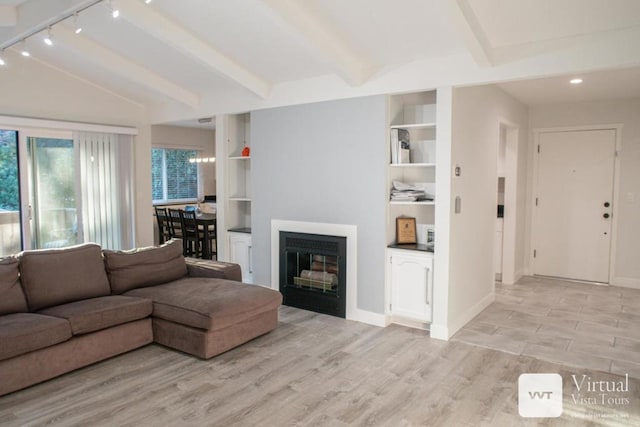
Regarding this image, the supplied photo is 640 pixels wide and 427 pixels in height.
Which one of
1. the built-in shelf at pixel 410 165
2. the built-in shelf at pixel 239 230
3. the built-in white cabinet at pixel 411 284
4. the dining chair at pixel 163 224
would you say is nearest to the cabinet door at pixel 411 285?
the built-in white cabinet at pixel 411 284

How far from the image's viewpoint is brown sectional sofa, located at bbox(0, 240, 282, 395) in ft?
10.0

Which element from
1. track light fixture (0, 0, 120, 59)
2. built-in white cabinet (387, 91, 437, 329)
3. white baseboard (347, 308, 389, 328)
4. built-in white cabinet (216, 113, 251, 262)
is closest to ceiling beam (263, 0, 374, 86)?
built-in white cabinet (387, 91, 437, 329)

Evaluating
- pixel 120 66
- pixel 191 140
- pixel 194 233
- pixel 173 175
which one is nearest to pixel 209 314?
pixel 120 66

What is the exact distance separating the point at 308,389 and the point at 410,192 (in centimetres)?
205

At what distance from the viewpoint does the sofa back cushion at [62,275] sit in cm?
347

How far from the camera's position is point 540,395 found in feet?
9.82

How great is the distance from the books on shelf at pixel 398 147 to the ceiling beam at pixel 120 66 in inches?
112

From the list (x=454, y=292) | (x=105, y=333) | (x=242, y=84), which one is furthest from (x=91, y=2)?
(x=454, y=292)

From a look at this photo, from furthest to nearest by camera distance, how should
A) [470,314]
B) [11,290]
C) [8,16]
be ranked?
[470,314], [8,16], [11,290]

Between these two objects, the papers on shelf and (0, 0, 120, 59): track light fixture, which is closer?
(0, 0, 120, 59): track light fixture

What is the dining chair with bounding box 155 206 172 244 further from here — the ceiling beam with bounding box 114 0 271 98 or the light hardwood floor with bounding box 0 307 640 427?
the light hardwood floor with bounding box 0 307 640 427

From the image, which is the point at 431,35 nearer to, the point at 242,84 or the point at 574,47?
the point at 574,47

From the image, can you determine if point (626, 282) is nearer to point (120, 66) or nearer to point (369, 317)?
point (369, 317)

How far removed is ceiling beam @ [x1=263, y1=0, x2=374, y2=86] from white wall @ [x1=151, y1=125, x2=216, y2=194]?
507cm
